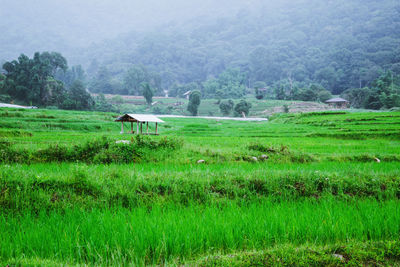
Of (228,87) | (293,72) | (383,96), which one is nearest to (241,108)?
(383,96)

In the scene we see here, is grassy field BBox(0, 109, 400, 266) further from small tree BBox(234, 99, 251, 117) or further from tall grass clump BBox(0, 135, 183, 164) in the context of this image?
small tree BBox(234, 99, 251, 117)

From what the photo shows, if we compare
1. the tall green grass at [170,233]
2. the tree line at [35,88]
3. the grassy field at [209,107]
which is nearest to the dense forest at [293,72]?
the grassy field at [209,107]

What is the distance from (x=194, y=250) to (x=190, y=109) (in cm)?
6732

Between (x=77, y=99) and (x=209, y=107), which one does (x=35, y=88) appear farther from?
(x=209, y=107)

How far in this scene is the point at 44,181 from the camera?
486 cm

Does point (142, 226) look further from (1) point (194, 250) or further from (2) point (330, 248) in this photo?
(2) point (330, 248)

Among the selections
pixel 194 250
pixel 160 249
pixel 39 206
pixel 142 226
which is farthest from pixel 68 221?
pixel 194 250

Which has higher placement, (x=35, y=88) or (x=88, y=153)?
(x=35, y=88)

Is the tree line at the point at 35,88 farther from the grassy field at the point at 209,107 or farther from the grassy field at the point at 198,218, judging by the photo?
the grassy field at the point at 198,218

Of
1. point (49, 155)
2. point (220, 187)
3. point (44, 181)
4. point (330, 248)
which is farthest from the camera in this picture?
point (49, 155)

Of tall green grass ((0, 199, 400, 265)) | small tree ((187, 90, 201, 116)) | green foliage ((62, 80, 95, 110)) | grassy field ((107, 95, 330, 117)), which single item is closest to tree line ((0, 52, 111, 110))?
green foliage ((62, 80, 95, 110))

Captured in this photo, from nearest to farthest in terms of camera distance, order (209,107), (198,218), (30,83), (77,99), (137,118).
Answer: (198,218)
(137,118)
(30,83)
(77,99)
(209,107)

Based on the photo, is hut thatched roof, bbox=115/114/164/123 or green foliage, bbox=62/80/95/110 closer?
hut thatched roof, bbox=115/114/164/123

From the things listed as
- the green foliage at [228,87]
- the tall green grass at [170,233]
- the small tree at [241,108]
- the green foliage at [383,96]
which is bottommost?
the tall green grass at [170,233]
